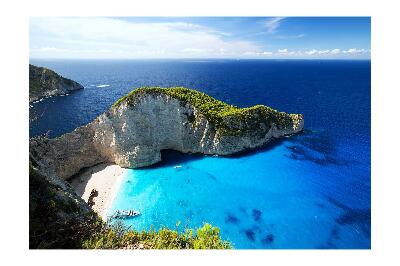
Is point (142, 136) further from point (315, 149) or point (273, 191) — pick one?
point (315, 149)

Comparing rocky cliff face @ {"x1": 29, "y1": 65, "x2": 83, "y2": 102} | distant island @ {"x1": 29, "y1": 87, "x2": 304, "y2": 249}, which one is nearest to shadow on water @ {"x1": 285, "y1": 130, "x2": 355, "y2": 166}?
distant island @ {"x1": 29, "y1": 87, "x2": 304, "y2": 249}

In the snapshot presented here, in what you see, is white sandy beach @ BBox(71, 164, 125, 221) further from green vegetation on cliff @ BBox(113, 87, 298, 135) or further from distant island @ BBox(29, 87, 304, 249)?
green vegetation on cliff @ BBox(113, 87, 298, 135)

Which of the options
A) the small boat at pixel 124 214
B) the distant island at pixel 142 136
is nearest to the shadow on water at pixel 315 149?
the distant island at pixel 142 136

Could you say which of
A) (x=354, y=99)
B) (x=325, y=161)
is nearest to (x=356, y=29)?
(x=325, y=161)

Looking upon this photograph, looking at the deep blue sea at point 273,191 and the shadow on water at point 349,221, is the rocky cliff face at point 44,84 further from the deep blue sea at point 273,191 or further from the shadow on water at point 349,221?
the shadow on water at point 349,221

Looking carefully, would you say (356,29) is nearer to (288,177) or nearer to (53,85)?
(288,177)

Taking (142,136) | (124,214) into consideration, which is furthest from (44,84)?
(124,214)
